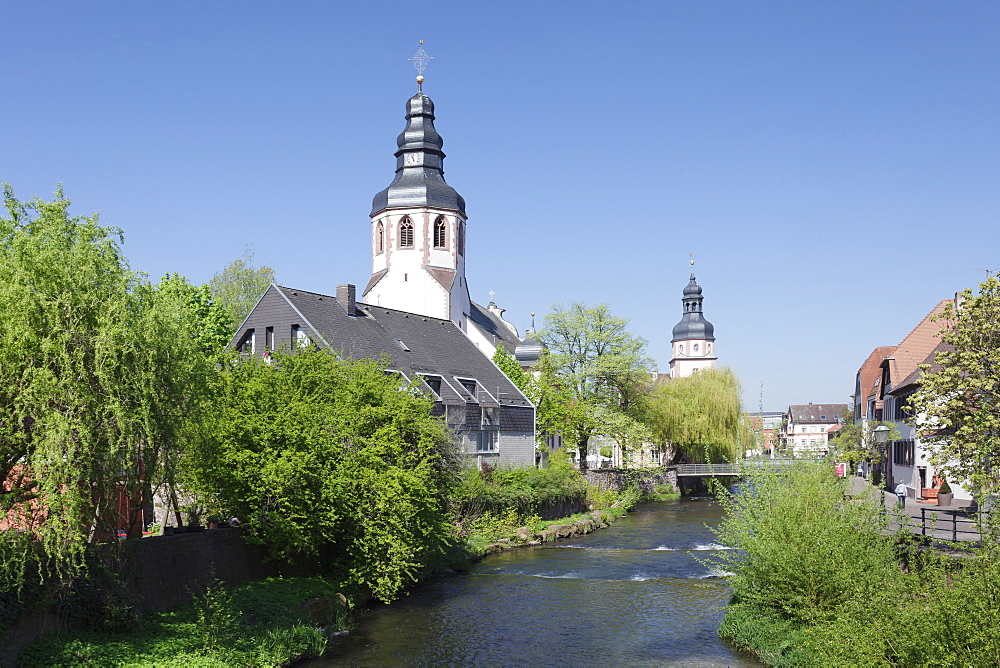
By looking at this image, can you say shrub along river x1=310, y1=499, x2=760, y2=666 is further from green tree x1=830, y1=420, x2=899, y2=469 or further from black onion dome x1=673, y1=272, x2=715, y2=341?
black onion dome x1=673, y1=272, x2=715, y2=341

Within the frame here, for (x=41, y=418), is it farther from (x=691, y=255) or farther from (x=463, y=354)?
(x=691, y=255)

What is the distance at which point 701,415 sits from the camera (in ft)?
207

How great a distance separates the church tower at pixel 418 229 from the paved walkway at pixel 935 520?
36.3 meters

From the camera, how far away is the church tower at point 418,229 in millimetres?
65500

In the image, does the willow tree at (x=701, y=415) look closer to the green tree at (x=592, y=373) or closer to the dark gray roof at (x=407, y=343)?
the green tree at (x=592, y=373)

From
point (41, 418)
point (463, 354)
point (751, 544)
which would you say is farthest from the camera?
point (463, 354)

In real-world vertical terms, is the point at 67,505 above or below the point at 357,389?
below

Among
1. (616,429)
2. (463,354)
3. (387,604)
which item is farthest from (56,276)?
(616,429)

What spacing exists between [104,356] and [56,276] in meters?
1.43

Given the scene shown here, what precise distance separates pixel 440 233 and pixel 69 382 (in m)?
53.4

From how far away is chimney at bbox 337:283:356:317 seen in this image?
140ft

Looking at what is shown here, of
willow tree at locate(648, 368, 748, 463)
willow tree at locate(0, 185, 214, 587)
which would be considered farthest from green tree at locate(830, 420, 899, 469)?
willow tree at locate(0, 185, 214, 587)

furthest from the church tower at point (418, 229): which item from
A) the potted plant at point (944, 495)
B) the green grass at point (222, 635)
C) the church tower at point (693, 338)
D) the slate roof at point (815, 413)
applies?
the slate roof at point (815, 413)

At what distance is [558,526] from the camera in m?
39.1
